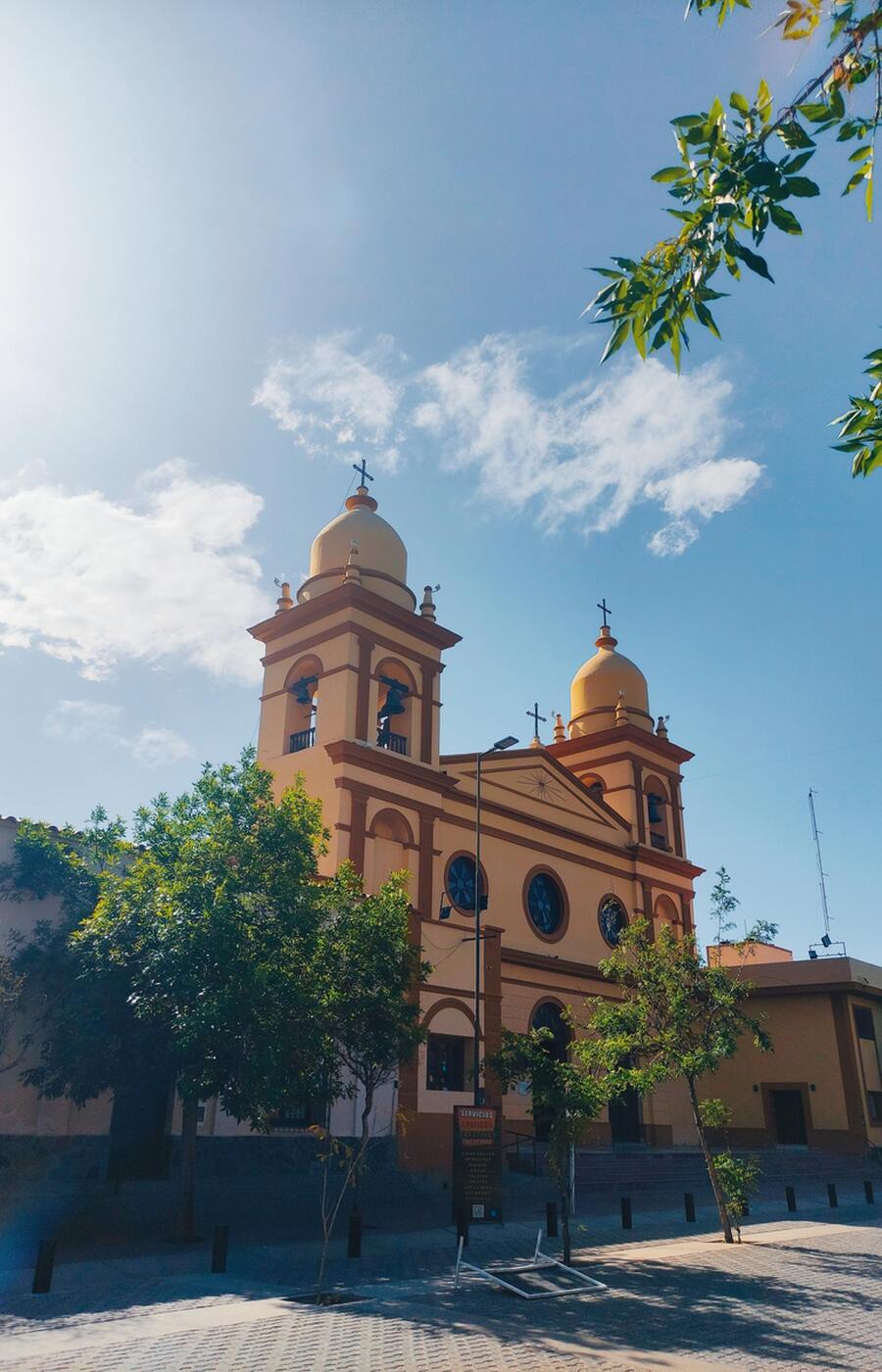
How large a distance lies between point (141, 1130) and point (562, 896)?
15791 mm

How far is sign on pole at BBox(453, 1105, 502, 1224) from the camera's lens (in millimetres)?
15578

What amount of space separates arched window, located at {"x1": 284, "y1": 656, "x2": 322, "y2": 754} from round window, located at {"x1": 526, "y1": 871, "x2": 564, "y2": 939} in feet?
27.2

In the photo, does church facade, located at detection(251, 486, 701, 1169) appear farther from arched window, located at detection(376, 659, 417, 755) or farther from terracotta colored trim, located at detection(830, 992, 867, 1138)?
terracotta colored trim, located at detection(830, 992, 867, 1138)

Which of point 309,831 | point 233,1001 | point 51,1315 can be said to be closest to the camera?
point 51,1315

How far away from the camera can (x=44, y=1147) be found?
55.4 feet

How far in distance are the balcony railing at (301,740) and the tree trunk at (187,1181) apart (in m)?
11.9

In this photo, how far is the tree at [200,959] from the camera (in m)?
14.8

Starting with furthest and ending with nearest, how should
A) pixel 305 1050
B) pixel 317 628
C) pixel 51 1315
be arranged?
pixel 317 628 → pixel 305 1050 → pixel 51 1315

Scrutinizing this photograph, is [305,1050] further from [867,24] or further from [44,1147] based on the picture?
[867,24]

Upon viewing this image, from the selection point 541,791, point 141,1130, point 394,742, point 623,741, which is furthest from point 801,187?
point 623,741

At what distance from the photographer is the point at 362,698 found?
26.0m

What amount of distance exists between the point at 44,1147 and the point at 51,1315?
7219 millimetres

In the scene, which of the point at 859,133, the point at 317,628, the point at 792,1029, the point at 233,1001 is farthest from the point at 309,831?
the point at 792,1029

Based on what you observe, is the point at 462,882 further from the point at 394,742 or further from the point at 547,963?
the point at 394,742
